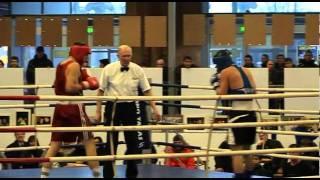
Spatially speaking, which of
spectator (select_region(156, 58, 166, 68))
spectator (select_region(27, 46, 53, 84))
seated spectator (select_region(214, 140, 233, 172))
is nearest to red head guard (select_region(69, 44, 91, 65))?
seated spectator (select_region(214, 140, 233, 172))

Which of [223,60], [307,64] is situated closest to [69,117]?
[223,60]

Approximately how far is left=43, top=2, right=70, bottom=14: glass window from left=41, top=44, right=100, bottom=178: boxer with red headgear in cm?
742

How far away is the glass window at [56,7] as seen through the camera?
1304 centimetres

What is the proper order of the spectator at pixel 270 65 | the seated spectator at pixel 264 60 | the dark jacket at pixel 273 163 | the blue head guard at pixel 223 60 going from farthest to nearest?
the seated spectator at pixel 264 60 → the spectator at pixel 270 65 → the dark jacket at pixel 273 163 → the blue head guard at pixel 223 60

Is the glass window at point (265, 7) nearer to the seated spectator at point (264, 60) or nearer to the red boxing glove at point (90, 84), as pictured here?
the seated spectator at point (264, 60)

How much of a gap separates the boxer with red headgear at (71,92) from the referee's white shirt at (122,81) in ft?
1.05

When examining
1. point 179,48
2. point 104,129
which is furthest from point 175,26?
point 104,129

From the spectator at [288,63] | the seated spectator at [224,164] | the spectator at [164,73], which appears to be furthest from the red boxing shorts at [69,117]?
the spectator at [288,63]

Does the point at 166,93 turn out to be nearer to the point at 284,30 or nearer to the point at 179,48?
the point at 179,48

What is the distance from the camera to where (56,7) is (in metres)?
13.5

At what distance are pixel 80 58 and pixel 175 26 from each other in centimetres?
579

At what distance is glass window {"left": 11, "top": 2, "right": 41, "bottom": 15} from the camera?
43.3 feet

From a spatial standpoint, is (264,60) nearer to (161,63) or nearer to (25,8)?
(161,63)

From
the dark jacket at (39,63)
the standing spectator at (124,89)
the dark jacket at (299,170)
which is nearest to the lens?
the standing spectator at (124,89)
